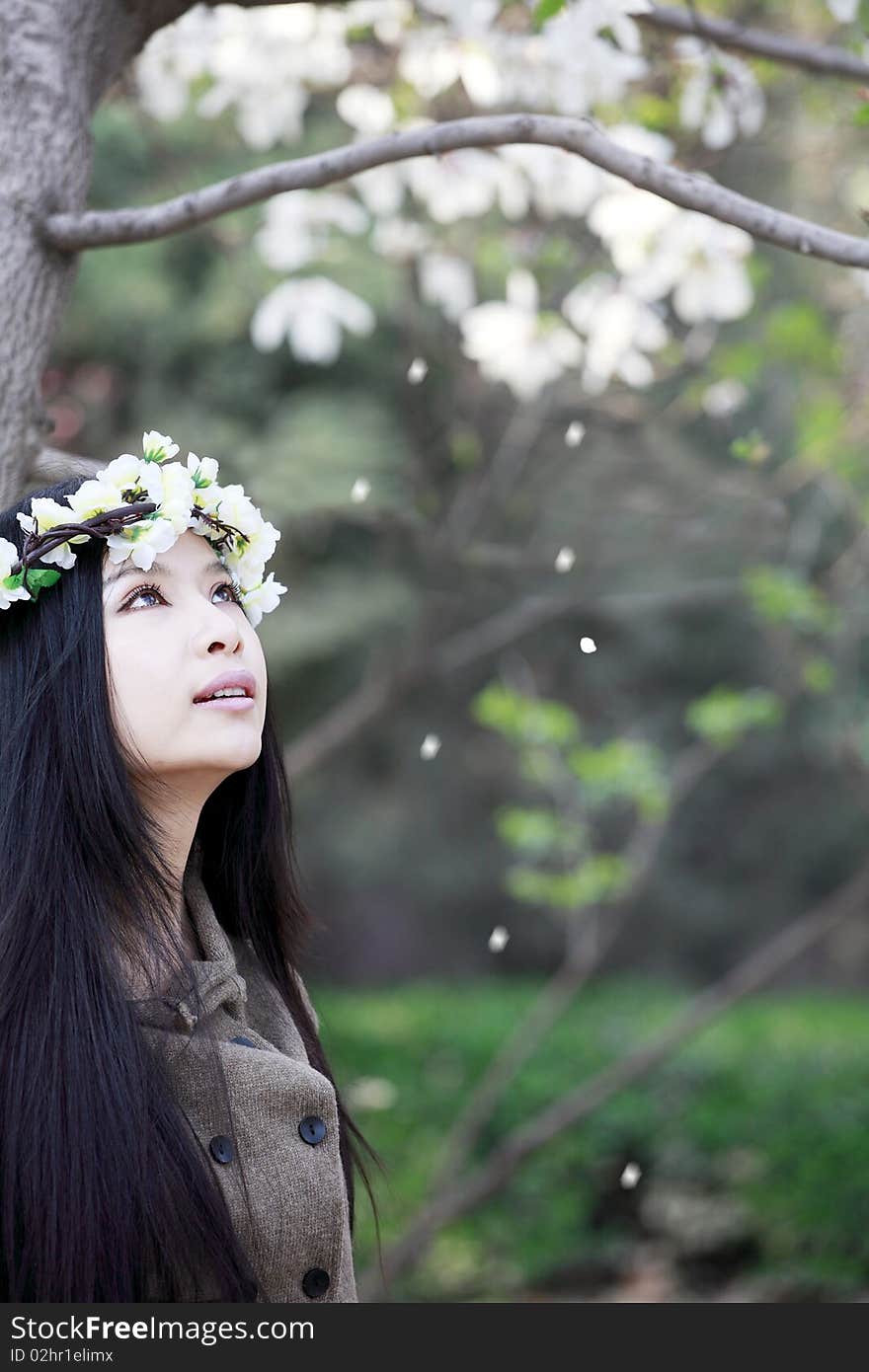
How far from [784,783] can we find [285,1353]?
10375 millimetres

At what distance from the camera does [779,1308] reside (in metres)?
1.71

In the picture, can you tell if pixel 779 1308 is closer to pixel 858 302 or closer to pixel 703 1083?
pixel 858 302

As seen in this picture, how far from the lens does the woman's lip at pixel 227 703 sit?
1560 mm

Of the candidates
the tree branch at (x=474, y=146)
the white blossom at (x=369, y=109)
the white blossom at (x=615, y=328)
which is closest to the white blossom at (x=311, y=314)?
the white blossom at (x=369, y=109)

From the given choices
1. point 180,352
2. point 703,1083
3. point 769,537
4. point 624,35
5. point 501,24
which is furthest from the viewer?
point 180,352

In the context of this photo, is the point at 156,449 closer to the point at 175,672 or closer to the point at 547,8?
the point at 175,672

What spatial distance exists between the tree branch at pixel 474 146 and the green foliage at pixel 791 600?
2.24 meters

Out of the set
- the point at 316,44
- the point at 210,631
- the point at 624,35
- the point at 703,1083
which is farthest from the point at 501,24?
the point at 703,1083

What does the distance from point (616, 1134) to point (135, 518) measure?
5108 mm

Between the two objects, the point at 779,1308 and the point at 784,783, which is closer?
the point at 779,1308

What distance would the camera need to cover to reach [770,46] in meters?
2.21

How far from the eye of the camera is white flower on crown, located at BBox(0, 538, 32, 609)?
157cm

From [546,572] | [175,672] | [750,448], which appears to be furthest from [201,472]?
[546,572]

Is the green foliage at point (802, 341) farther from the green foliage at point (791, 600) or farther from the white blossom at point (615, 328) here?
the green foliage at point (791, 600)
